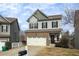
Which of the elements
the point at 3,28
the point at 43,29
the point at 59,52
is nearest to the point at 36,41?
the point at 43,29

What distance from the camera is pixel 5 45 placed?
110 inches

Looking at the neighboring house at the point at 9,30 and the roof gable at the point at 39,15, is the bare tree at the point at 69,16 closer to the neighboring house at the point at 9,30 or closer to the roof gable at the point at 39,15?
the roof gable at the point at 39,15

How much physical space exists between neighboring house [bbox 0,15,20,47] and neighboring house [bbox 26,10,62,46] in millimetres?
153

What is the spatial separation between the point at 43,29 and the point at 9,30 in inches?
17.0

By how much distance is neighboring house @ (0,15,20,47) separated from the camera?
9.16ft

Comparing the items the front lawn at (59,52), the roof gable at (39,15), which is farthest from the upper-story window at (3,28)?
the front lawn at (59,52)

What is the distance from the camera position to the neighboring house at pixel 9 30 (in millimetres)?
2793

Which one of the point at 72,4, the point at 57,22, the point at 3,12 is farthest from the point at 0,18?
the point at 72,4

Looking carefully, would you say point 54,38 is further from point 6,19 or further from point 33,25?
point 6,19

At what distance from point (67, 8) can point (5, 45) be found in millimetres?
904

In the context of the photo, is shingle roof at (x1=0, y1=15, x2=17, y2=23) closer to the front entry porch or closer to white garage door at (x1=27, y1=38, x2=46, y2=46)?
white garage door at (x1=27, y1=38, x2=46, y2=46)

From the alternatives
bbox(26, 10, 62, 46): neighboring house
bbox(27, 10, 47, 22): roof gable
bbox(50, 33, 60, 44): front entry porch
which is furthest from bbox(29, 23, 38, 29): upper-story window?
bbox(50, 33, 60, 44): front entry porch

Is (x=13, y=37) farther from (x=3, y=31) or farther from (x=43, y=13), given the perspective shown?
(x=43, y=13)

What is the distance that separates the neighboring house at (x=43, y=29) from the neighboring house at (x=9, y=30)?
15 cm
